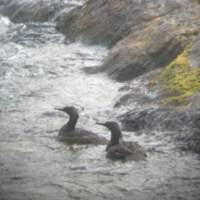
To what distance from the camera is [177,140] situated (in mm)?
13086

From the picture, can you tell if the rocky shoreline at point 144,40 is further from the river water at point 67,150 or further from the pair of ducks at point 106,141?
the pair of ducks at point 106,141

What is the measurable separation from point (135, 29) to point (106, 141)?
26.2 ft

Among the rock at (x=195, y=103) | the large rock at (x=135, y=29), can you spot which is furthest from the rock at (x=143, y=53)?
the rock at (x=195, y=103)

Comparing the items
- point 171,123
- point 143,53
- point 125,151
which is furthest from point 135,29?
point 125,151

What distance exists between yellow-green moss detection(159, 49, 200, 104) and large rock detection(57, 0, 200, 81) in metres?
1.48

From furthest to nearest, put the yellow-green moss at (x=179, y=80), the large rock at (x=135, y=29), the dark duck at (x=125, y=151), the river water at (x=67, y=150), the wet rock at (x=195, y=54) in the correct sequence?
the large rock at (x=135, y=29), the wet rock at (x=195, y=54), the yellow-green moss at (x=179, y=80), the dark duck at (x=125, y=151), the river water at (x=67, y=150)

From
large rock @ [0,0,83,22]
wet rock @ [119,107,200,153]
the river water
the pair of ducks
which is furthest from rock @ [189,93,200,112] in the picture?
large rock @ [0,0,83,22]

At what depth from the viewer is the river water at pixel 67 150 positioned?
1096cm

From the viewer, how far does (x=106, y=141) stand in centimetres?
1350

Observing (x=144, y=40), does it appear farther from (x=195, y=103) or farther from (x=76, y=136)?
(x=76, y=136)

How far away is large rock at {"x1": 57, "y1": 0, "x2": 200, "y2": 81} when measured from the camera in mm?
18453

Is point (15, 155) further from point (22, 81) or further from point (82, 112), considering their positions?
point (22, 81)

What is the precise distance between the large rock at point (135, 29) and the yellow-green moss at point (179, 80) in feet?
4.84

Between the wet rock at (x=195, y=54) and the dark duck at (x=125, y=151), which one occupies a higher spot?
the wet rock at (x=195, y=54)
